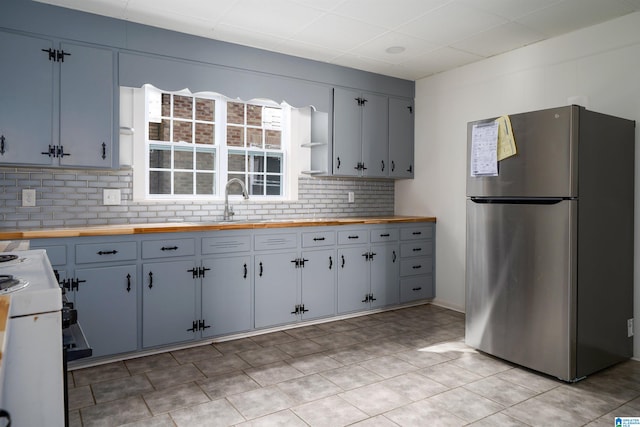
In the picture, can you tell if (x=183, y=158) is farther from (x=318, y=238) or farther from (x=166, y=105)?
(x=318, y=238)

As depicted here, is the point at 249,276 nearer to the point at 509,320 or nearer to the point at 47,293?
the point at 509,320

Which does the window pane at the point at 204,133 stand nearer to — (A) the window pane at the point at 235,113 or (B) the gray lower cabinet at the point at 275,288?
(A) the window pane at the point at 235,113

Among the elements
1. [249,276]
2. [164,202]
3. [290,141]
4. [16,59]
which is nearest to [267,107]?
[290,141]

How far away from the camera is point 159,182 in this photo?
3869mm

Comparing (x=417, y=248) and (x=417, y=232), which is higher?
(x=417, y=232)

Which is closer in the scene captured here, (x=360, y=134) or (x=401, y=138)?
(x=360, y=134)

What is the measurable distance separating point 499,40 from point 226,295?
123 inches

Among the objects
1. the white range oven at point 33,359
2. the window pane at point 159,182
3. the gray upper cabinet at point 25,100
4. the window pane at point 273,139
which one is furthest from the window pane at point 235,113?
the white range oven at point 33,359

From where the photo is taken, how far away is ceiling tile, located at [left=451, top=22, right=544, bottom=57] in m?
3.53

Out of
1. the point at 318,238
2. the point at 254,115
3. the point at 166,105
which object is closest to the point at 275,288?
the point at 318,238

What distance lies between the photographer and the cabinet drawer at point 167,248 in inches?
126

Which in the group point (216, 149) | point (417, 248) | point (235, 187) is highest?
point (216, 149)

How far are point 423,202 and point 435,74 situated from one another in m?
1.39

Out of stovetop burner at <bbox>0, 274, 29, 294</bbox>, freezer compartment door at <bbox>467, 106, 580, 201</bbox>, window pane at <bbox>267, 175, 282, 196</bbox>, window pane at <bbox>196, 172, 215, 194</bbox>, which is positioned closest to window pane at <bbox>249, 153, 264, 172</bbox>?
window pane at <bbox>267, 175, 282, 196</bbox>
